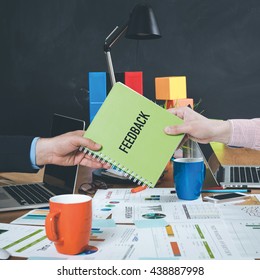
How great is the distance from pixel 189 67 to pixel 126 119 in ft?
8.70

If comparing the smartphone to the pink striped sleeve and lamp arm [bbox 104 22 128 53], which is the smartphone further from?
lamp arm [bbox 104 22 128 53]

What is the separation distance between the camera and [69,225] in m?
0.87

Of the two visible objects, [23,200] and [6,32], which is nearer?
[23,200]

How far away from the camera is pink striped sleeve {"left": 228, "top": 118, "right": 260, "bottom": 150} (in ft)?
4.41

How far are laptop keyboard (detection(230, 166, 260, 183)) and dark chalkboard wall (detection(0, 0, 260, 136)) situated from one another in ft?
6.83

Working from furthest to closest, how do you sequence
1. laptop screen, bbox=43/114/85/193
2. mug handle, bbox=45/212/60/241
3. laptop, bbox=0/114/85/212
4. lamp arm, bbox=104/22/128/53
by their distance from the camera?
lamp arm, bbox=104/22/128/53, laptop screen, bbox=43/114/85/193, laptop, bbox=0/114/85/212, mug handle, bbox=45/212/60/241

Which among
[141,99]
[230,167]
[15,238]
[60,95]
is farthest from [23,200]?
[60,95]

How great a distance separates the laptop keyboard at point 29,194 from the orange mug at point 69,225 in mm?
415

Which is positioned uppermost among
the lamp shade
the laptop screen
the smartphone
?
the lamp shade

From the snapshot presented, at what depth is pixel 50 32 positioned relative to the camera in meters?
3.79

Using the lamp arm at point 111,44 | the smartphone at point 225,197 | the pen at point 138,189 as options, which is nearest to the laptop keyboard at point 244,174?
the smartphone at point 225,197

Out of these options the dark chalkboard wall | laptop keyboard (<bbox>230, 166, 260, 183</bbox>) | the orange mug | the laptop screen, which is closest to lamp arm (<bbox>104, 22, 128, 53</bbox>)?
the laptop screen

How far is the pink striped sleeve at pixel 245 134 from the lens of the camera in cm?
134
